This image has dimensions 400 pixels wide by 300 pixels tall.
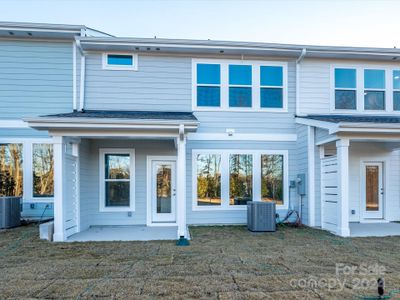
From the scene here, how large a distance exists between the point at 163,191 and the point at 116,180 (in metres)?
1.42

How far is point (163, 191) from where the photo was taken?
28.4 ft

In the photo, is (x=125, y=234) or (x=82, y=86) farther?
(x=82, y=86)

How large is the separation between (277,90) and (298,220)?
3969 mm

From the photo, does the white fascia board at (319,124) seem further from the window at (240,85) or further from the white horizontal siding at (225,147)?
the window at (240,85)

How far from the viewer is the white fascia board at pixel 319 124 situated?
6895mm

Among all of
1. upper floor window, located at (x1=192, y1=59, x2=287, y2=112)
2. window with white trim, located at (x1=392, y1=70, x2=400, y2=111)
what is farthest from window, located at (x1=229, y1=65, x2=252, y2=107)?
window with white trim, located at (x1=392, y1=70, x2=400, y2=111)

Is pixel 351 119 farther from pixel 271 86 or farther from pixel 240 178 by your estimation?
pixel 240 178

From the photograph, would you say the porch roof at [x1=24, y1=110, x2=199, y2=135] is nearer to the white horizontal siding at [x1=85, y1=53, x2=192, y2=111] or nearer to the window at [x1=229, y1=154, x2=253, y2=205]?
the white horizontal siding at [x1=85, y1=53, x2=192, y2=111]

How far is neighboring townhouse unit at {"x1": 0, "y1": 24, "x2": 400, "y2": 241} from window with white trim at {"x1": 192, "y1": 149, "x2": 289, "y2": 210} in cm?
3

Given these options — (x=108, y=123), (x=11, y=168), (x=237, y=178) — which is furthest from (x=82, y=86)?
(x=237, y=178)

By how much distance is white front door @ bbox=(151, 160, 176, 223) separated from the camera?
8562 millimetres

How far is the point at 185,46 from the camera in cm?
827

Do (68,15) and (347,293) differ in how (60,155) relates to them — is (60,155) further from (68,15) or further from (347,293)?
(68,15)

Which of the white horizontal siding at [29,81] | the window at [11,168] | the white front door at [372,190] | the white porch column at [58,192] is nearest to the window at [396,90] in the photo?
the white front door at [372,190]
